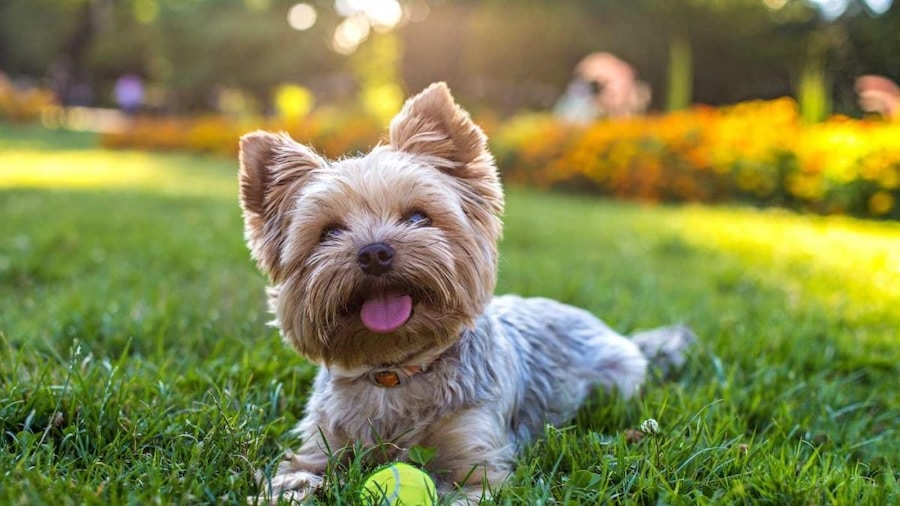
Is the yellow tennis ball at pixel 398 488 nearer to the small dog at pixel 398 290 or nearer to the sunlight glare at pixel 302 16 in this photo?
the small dog at pixel 398 290

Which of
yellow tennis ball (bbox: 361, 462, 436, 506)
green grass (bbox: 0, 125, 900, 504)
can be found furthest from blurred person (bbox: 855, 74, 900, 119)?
yellow tennis ball (bbox: 361, 462, 436, 506)

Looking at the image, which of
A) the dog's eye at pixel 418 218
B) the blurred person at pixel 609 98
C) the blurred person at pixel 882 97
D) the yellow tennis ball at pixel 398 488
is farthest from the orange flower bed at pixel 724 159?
the yellow tennis ball at pixel 398 488

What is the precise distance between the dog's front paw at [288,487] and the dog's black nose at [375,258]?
2.63 feet

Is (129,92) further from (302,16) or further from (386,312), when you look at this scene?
(386,312)

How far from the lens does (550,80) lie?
36.4m

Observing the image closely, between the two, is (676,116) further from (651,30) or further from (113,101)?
(113,101)

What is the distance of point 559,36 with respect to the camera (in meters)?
35.1

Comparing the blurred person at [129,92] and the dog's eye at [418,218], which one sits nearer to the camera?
the dog's eye at [418,218]

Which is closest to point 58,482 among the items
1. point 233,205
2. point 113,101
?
point 233,205

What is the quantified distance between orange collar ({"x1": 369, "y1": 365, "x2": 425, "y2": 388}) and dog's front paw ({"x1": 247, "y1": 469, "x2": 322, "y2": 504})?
1.51 feet

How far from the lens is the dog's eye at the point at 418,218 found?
312cm

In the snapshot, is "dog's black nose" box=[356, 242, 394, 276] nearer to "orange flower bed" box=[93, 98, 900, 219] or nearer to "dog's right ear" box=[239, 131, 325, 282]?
"dog's right ear" box=[239, 131, 325, 282]

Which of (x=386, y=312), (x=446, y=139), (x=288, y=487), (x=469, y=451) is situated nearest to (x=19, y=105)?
(x=446, y=139)

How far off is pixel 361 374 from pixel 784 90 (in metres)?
31.9
